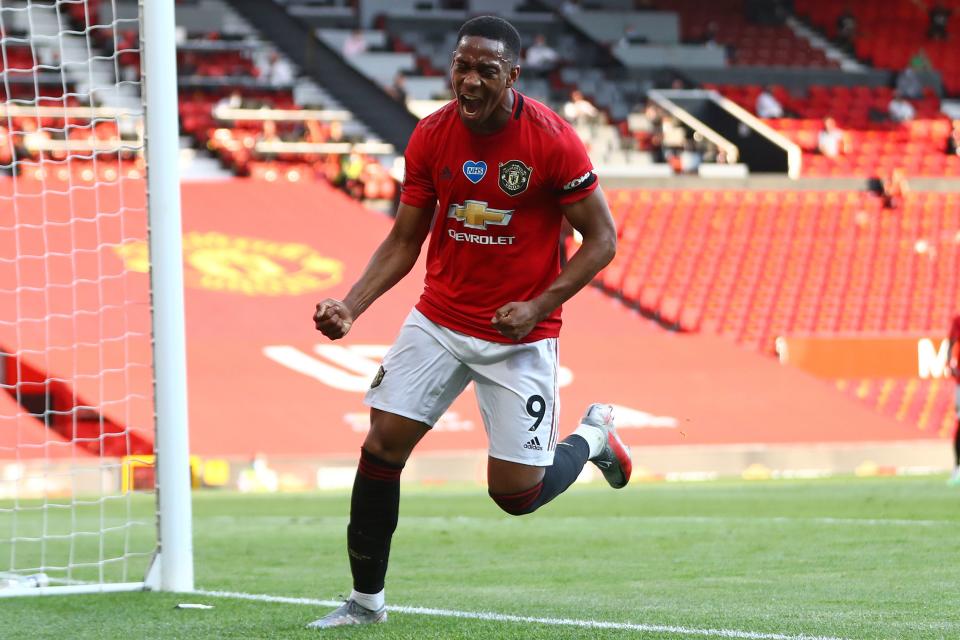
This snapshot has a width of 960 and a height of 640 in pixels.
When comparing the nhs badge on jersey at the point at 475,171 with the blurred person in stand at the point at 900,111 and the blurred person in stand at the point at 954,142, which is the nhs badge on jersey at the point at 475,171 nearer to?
the blurred person in stand at the point at 954,142

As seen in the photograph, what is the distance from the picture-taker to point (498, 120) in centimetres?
489

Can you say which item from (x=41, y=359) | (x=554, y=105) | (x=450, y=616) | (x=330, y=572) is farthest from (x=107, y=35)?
(x=450, y=616)

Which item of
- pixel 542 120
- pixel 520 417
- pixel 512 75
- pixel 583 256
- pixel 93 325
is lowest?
pixel 93 325

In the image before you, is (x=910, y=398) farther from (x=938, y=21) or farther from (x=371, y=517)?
(x=371, y=517)

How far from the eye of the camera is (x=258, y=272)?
65.5 ft

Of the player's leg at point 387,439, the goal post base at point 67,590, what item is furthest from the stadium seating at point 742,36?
the player's leg at point 387,439

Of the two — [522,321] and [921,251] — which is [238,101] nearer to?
[921,251]

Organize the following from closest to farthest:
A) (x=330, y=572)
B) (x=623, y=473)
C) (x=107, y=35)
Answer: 1. (x=623, y=473)
2. (x=330, y=572)
3. (x=107, y=35)

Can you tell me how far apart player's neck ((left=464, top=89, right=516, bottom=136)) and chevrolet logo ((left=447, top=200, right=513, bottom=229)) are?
0.24m

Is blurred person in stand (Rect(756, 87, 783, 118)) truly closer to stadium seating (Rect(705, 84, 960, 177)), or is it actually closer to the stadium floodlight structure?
stadium seating (Rect(705, 84, 960, 177))

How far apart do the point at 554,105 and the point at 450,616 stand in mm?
23695

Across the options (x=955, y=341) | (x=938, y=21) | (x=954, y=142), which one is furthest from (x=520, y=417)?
(x=938, y=21)

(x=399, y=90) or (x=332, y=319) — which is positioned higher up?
(x=332, y=319)

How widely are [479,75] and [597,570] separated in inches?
123
